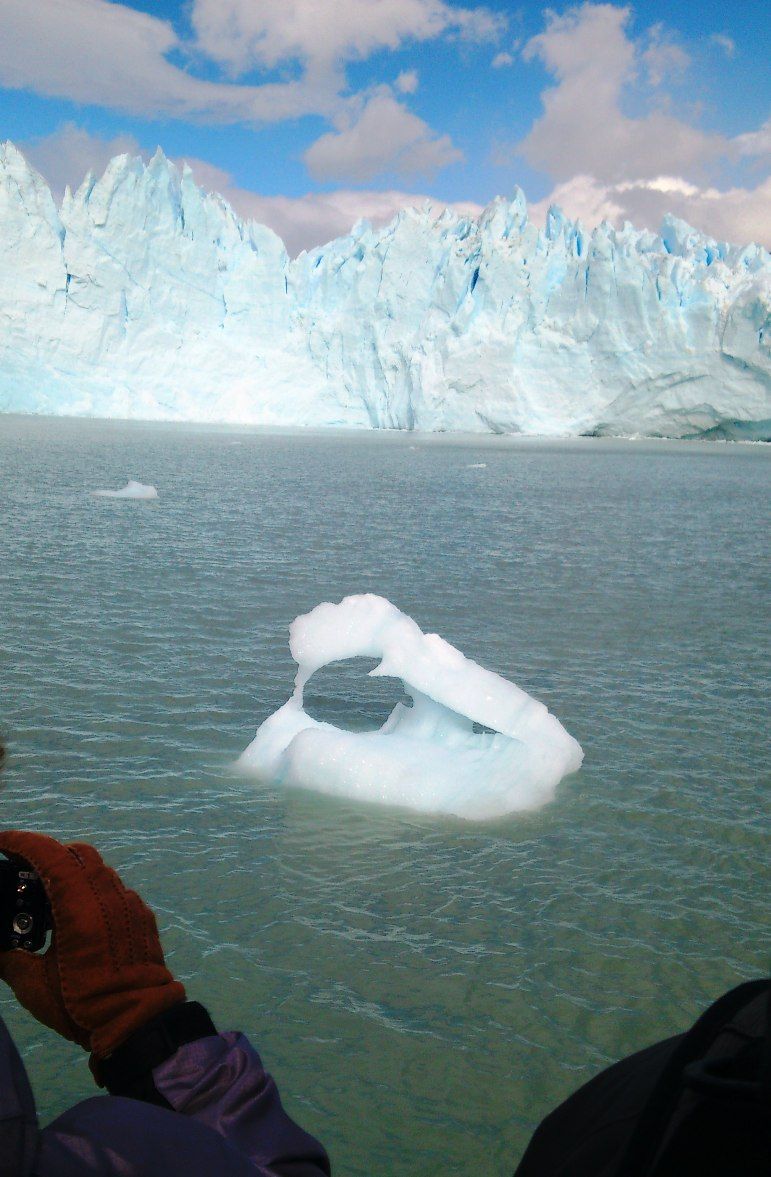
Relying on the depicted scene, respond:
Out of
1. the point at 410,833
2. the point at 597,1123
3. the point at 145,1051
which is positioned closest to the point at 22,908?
the point at 145,1051

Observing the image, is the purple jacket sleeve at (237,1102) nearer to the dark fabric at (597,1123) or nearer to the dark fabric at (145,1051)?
the dark fabric at (145,1051)

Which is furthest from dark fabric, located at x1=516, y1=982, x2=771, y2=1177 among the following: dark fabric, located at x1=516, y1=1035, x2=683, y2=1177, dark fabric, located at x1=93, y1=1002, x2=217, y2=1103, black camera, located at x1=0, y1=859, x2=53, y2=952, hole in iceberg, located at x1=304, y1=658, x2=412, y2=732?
hole in iceberg, located at x1=304, y1=658, x2=412, y2=732

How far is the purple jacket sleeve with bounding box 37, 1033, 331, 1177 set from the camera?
45.4 inches

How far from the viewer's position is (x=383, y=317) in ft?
192

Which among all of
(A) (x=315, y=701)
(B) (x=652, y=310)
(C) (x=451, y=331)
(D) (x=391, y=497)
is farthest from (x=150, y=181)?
(A) (x=315, y=701)

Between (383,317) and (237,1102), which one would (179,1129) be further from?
(383,317)

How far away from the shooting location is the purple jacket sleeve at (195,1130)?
1153 mm

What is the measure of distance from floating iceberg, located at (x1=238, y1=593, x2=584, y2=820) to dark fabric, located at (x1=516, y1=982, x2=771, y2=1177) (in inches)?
222

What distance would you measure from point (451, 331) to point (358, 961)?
53149mm

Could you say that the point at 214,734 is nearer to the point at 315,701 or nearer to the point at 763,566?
the point at 315,701

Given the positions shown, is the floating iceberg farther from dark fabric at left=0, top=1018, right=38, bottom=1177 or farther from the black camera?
dark fabric at left=0, top=1018, right=38, bottom=1177

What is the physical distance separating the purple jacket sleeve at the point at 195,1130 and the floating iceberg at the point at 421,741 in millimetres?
5299

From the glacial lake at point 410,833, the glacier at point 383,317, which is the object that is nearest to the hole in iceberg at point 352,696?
the glacial lake at point 410,833

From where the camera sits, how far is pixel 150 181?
5431 cm
